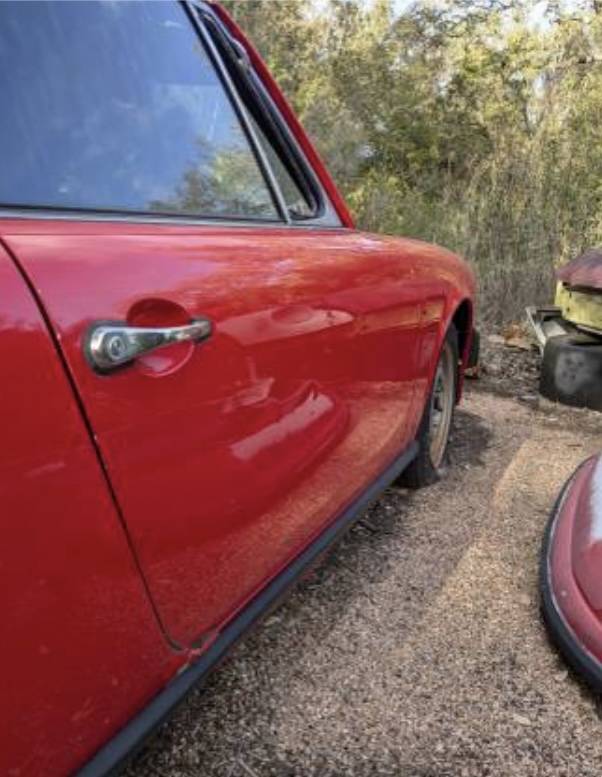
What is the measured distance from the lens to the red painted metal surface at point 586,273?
5.13 meters

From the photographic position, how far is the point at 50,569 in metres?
1.16

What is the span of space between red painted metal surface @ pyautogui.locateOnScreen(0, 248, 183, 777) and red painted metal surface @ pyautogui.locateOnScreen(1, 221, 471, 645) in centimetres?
5

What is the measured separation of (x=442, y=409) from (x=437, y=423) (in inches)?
2.6

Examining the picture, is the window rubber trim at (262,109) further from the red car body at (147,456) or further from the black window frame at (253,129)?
the red car body at (147,456)

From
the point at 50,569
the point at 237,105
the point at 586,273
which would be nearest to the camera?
the point at 50,569

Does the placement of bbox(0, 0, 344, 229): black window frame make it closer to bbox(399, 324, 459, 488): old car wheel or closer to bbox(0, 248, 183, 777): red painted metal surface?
bbox(0, 248, 183, 777): red painted metal surface

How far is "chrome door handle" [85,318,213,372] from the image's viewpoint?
49.0 inches

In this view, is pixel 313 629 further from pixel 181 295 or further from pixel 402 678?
pixel 181 295

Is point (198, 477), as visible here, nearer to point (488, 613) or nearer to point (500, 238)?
point (488, 613)

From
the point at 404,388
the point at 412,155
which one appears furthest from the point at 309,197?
the point at 412,155

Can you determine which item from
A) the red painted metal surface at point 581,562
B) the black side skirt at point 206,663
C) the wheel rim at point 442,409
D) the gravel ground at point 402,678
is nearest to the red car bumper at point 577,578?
the red painted metal surface at point 581,562

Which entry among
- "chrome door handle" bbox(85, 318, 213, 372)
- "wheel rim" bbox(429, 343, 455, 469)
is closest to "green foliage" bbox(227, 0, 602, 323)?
"wheel rim" bbox(429, 343, 455, 469)

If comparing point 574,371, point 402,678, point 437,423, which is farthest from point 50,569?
point 574,371

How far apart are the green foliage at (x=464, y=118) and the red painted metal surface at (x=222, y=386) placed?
5.68 metres
